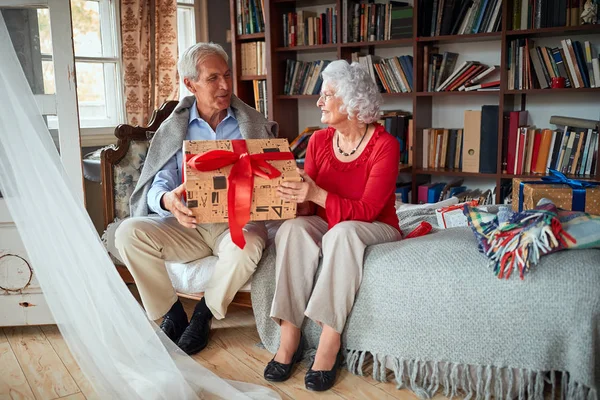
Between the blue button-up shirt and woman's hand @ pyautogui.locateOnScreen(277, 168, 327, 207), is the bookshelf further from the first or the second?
woman's hand @ pyautogui.locateOnScreen(277, 168, 327, 207)

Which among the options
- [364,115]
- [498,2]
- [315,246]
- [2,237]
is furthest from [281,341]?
[498,2]

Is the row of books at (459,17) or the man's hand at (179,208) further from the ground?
the row of books at (459,17)

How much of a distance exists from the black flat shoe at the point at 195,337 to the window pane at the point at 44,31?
1185 mm

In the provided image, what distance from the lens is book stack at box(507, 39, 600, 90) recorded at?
3150 millimetres

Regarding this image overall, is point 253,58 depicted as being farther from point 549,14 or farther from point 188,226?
point 188,226

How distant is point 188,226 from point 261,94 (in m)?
2.28

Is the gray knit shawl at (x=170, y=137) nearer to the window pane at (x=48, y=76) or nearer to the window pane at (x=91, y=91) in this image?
Result: the window pane at (x=48, y=76)

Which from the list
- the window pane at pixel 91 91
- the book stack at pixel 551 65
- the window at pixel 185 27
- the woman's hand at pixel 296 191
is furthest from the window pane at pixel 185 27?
the woman's hand at pixel 296 191

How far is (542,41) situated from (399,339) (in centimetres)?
223

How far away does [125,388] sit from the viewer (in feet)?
5.43

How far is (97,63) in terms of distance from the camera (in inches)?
154

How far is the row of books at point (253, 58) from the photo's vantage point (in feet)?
13.4

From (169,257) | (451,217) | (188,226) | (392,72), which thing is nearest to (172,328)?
(169,257)

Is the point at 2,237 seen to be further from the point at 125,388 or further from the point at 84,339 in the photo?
the point at 125,388
